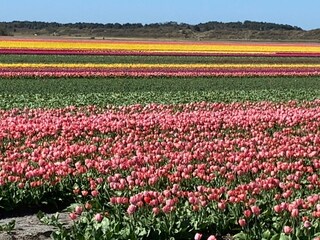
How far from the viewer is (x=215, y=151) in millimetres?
9984

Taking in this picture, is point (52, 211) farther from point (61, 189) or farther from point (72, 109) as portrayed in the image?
point (72, 109)

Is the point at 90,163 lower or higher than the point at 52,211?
higher

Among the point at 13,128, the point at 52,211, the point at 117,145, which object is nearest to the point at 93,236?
the point at 52,211

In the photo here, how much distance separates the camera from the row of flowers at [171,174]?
647 centimetres

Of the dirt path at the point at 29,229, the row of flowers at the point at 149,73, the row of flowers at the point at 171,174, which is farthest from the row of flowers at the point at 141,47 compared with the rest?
the dirt path at the point at 29,229

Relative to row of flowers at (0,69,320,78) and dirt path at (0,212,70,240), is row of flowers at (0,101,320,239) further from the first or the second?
row of flowers at (0,69,320,78)

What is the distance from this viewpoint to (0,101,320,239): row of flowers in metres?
6.47

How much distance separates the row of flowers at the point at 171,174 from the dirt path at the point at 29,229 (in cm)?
34

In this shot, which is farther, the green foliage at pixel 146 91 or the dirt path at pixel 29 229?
the green foliage at pixel 146 91

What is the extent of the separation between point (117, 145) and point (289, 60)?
4131 cm

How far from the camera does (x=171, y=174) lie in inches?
327

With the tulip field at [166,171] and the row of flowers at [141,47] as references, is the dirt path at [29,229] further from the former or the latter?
the row of flowers at [141,47]

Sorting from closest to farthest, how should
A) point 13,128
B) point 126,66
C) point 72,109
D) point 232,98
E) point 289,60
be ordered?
point 13,128 < point 72,109 < point 232,98 < point 126,66 < point 289,60

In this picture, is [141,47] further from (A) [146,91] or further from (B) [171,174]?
(B) [171,174]
